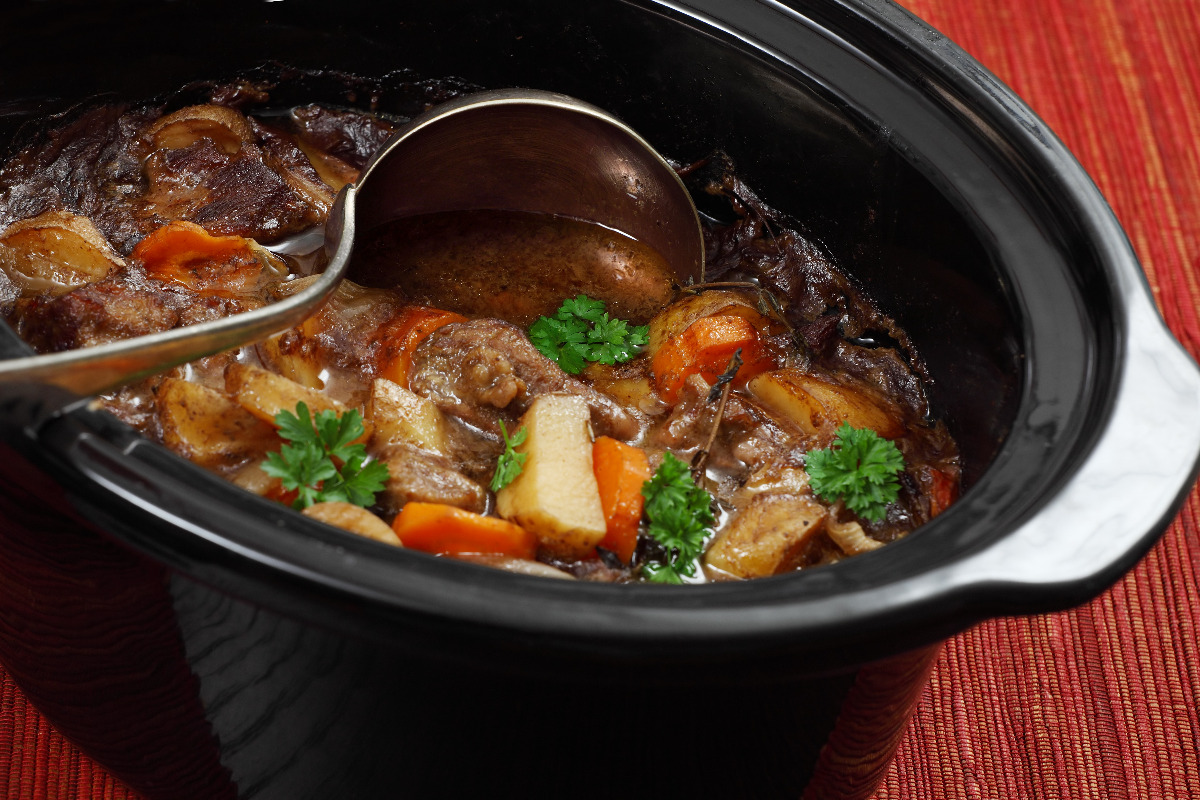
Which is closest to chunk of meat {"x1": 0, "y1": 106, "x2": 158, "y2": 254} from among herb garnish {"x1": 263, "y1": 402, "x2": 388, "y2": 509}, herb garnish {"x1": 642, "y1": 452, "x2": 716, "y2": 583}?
herb garnish {"x1": 263, "y1": 402, "x2": 388, "y2": 509}

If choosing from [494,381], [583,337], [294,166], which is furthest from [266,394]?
[294,166]

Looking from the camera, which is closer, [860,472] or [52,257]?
[860,472]

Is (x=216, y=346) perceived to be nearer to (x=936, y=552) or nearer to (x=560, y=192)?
(x=936, y=552)

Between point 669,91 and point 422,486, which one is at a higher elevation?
point 669,91

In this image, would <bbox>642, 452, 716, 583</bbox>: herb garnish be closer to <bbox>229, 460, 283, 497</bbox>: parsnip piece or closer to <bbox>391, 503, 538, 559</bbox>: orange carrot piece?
<bbox>391, 503, 538, 559</bbox>: orange carrot piece

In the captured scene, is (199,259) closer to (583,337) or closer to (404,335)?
(404,335)

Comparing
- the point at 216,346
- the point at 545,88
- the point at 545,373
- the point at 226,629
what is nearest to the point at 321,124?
the point at 545,88
